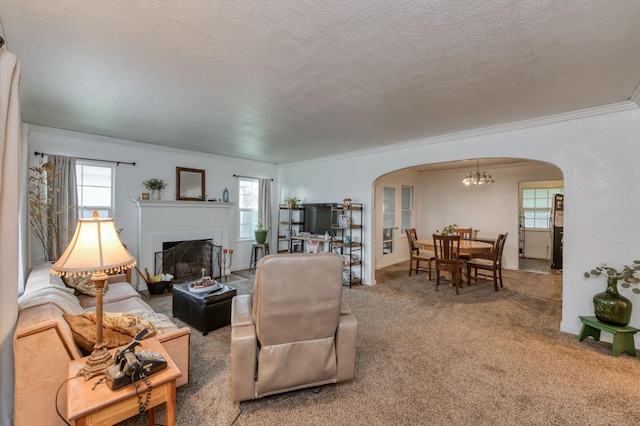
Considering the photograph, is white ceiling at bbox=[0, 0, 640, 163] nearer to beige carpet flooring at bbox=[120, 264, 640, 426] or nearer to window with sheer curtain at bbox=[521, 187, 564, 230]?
beige carpet flooring at bbox=[120, 264, 640, 426]

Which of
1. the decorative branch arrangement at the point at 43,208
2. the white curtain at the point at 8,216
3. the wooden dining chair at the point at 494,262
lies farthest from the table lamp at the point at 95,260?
the wooden dining chair at the point at 494,262

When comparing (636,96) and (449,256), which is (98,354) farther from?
(636,96)

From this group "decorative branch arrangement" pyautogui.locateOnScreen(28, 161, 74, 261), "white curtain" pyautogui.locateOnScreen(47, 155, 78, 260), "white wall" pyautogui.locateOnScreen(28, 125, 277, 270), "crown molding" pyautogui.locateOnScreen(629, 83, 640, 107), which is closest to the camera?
"crown molding" pyautogui.locateOnScreen(629, 83, 640, 107)

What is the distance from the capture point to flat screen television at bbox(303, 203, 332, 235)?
5.58 metres

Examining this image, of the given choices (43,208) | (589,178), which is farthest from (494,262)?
(43,208)

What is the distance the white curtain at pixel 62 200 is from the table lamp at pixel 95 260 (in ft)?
10.7

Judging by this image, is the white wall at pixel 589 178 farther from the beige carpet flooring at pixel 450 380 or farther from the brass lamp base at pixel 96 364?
the brass lamp base at pixel 96 364

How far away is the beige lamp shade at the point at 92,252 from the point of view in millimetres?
1457

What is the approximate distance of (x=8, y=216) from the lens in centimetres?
149

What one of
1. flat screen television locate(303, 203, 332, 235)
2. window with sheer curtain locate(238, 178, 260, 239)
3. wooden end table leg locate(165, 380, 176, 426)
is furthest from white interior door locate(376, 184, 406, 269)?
wooden end table leg locate(165, 380, 176, 426)

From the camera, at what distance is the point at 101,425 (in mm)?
1306

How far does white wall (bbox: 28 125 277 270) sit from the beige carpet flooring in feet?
6.74

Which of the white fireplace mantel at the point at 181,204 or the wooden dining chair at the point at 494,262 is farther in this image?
the wooden dining chair at the point at 494,262

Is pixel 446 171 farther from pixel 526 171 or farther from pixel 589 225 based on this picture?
pixel 589 225
